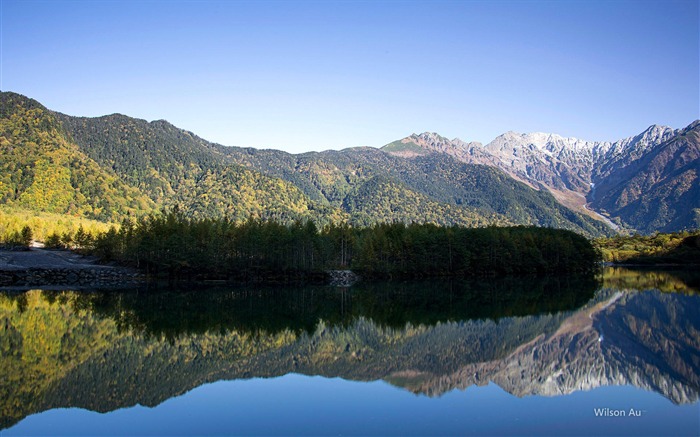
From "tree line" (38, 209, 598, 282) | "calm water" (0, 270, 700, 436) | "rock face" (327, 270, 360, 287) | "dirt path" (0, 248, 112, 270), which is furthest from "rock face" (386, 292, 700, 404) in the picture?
"dirt path" (0, 248, 112, 270)

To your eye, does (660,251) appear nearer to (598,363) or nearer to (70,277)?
(598,363)

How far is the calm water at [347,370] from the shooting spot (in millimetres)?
20469

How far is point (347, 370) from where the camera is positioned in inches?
1169

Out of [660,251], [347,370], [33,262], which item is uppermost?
[347,370]

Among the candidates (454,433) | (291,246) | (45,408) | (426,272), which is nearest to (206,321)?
(45,408)

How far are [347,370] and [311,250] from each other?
239ft

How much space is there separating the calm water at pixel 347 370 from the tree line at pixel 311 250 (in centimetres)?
Answer: 3927

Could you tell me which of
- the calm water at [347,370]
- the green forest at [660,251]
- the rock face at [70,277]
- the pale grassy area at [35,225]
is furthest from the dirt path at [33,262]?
the green forest at [660,251]

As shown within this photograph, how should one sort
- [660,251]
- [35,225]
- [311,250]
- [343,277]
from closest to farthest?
[343,277] < [311,250] < [35,225] < [660,251]

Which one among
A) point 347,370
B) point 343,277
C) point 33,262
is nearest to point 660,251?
point 343,277

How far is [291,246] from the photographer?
326 ft

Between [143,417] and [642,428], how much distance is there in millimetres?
17958

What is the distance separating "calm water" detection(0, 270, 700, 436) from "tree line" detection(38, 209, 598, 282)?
3927cm

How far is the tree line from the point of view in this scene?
9462 centimetres
